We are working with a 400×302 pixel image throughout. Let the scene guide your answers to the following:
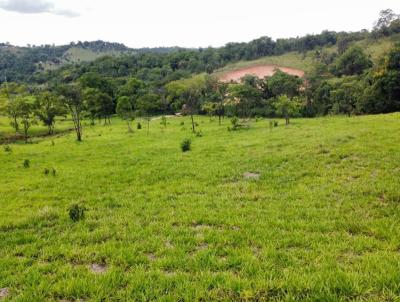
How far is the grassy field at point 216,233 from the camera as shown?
6.80 meters

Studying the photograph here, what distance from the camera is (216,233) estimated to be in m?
9.85

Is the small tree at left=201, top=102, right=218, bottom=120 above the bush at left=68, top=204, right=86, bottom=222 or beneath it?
above

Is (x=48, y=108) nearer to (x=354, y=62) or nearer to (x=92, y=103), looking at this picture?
(x=92, y=103)

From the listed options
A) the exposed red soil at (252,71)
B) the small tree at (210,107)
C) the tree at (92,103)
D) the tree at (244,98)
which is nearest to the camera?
the small tree at (210,107)

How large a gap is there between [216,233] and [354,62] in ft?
354

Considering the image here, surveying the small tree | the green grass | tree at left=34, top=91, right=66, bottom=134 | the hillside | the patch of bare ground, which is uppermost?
the hillside

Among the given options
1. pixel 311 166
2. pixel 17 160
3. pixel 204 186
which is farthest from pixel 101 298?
pixel 17 160

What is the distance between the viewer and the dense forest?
63.7m

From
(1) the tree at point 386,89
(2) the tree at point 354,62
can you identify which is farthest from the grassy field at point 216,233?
(2) the tree at point 354,62

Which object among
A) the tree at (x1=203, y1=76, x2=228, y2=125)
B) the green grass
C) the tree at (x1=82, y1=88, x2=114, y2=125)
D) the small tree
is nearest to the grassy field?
the green grass

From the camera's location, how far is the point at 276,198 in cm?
1363

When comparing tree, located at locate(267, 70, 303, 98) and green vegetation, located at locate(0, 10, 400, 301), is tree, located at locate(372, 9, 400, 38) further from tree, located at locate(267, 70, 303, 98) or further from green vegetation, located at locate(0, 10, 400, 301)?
green vegetation, located at locate(0, 10, 400, 301)

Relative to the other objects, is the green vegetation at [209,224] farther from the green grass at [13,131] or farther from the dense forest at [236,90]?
the green grass at [13,131]

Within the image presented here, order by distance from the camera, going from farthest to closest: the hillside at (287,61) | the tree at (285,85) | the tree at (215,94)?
1. the hillside at (287,61)
2. the tree at (285,85)
3. the tree at (215,94)
